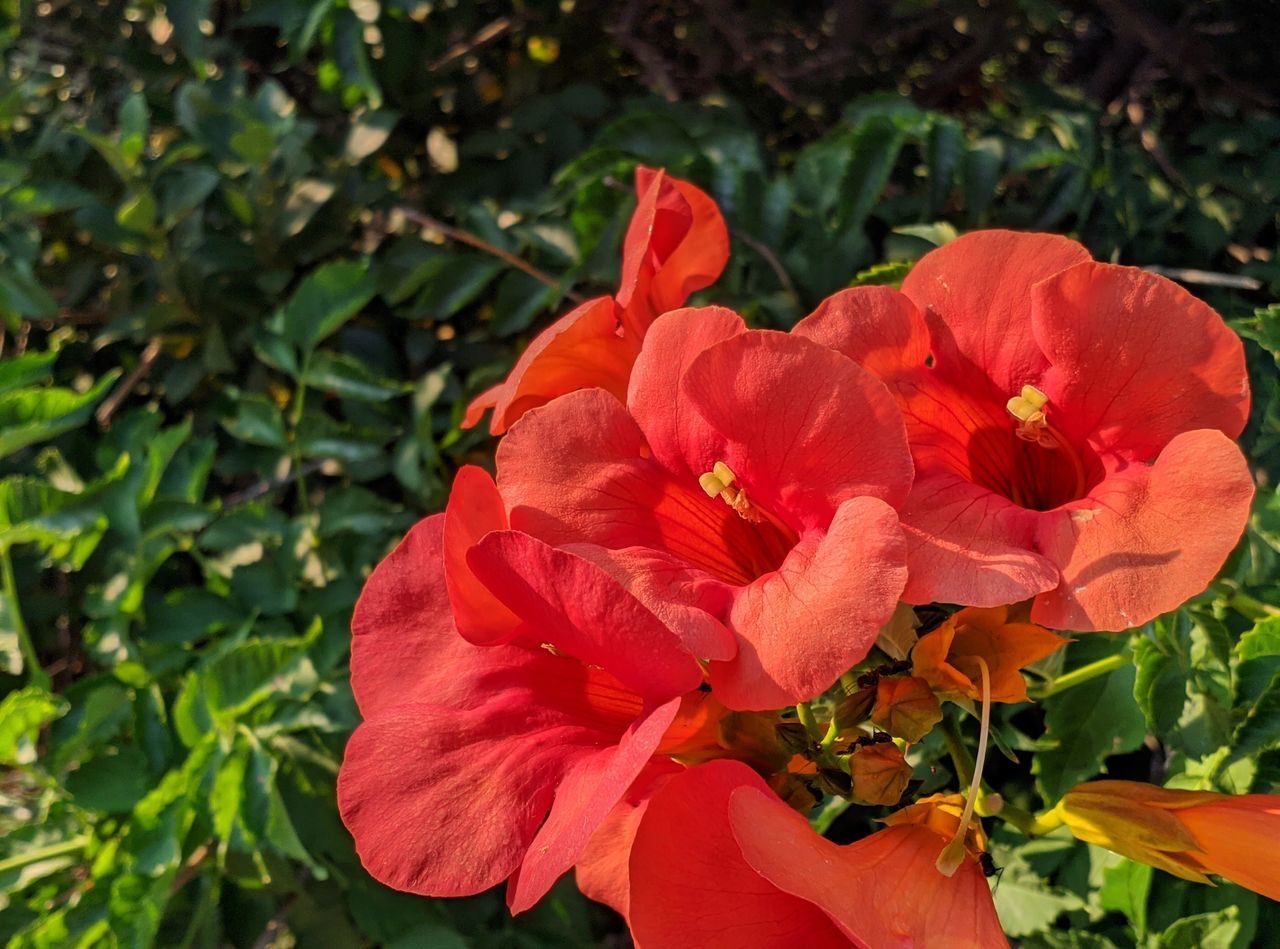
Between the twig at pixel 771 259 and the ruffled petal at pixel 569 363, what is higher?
the ruffled petal at pixel 569 363

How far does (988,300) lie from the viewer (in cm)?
80

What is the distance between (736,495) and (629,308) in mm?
306

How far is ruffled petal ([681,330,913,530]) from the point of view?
0.69 meters

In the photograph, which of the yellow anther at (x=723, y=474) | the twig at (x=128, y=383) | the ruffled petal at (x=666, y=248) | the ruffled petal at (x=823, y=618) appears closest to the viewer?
the ruffled petal at (x=823, y=618)

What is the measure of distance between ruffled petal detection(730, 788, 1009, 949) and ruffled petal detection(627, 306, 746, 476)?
0.26 m

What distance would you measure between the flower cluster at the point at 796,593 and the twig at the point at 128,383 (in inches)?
56.0

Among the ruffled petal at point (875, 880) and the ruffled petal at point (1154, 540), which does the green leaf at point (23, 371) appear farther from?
the ruffled petal at point (1154, 540)

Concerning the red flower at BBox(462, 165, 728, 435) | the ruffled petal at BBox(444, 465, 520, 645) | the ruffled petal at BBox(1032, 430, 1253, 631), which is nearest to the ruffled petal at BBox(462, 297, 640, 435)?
the red flower at BBox(462, 165, 728, 435)

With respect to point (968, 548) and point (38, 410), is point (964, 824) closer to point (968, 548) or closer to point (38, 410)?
point (968, 548)

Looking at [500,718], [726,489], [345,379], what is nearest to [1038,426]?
[726,489]

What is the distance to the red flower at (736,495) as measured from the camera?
64 cm

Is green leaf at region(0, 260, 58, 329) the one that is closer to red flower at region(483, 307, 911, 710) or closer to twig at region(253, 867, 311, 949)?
twig at region(253, 867, 311, 949)

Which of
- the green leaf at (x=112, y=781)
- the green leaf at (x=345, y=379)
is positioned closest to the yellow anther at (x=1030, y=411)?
the green leaf at (x=345, y=379)

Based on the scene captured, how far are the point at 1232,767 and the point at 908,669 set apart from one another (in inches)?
18.4
